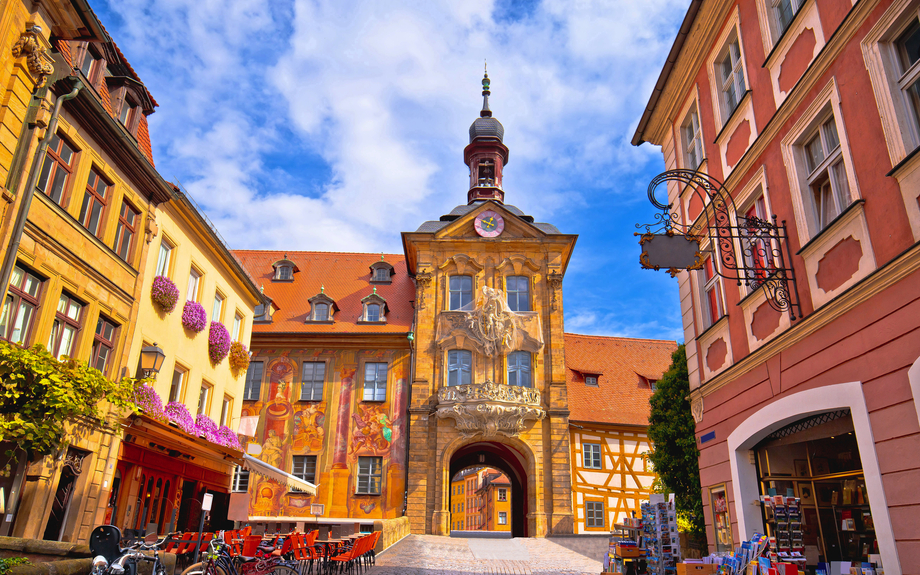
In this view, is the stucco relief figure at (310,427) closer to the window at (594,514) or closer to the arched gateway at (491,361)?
the arched gateway at (491,361)

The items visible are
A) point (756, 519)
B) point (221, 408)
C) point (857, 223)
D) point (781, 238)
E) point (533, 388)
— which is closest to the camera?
point (857, 223)

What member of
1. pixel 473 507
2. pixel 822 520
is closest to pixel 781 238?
pixel 822 520

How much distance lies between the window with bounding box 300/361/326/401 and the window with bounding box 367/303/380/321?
3.03 m

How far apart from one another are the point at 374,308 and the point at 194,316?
13.4 m

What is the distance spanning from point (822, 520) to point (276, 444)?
2278 cm

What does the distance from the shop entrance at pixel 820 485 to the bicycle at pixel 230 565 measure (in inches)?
272

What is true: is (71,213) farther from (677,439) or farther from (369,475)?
(369,475)

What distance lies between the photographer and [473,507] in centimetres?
8494

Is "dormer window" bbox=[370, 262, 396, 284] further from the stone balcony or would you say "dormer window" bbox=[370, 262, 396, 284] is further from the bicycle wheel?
the bicycle wheel

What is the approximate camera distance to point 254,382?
2888 centimetres

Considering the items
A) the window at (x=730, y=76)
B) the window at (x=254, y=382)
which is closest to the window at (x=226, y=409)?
the window at (x=254, y=382)

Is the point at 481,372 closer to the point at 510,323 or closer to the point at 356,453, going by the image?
the point at 510,323

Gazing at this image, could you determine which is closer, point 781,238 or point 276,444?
point 781,238

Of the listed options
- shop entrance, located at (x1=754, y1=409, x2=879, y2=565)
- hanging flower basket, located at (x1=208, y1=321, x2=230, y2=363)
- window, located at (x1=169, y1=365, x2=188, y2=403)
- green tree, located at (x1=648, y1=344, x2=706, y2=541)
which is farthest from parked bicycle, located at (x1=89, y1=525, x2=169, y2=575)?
green tree, located at (x1=648, y1=344, x2=706, y2=541)
